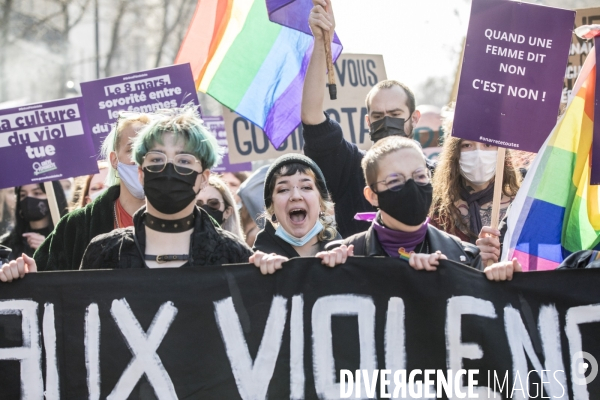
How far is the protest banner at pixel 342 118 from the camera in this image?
24.5 feet

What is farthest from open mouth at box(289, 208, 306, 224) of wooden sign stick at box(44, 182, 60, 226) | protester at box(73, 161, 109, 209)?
protester at box(73, 161, 109, 209)

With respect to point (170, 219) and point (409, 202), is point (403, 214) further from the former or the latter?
point (170, 219)

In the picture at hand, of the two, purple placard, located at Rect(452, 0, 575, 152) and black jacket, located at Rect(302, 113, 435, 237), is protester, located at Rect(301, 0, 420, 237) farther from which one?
purple placard, located at Rect(452, 0, 575, 152)

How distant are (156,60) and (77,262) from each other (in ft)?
76.1

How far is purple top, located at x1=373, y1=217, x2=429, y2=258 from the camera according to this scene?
3680 mm

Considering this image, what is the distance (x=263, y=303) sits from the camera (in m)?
3.52

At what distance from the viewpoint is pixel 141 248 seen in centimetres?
359

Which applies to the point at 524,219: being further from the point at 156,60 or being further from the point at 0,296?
the point at 156,60

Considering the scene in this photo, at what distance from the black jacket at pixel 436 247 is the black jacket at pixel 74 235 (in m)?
1.31

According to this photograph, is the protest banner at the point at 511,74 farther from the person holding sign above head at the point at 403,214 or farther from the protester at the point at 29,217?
the protester at the point at 29,217

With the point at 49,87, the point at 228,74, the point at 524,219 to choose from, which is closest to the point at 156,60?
the point at 49,87

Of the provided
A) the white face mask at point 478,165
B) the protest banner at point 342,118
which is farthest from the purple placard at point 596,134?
the protest banner at point 342,118

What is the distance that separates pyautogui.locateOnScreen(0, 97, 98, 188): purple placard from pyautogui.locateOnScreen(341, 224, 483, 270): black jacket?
1.95m

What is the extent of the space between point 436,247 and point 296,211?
0.73 metres
